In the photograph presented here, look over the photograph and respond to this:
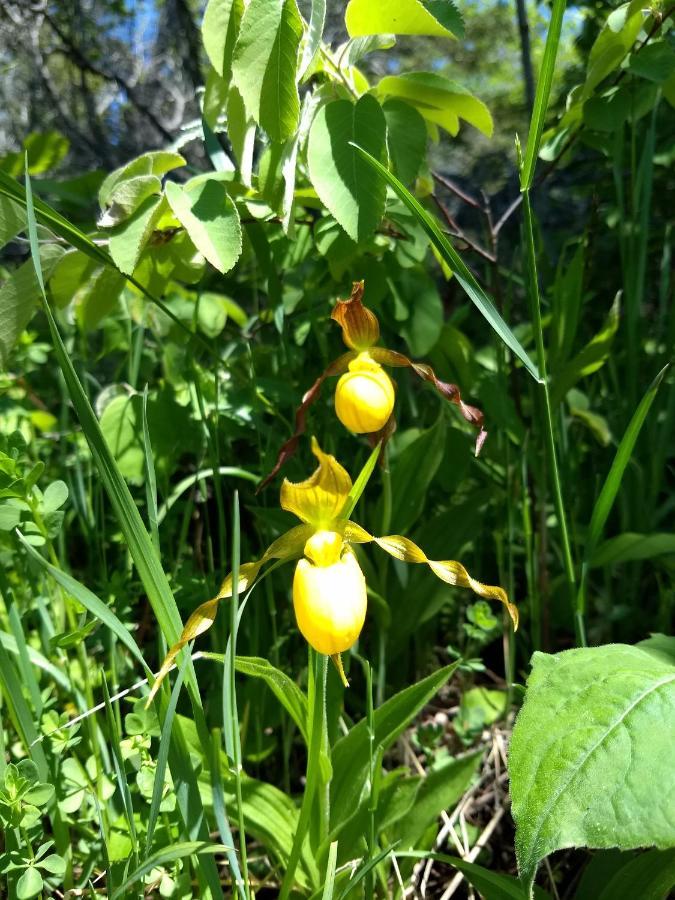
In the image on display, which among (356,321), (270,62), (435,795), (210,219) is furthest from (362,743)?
(270,62)

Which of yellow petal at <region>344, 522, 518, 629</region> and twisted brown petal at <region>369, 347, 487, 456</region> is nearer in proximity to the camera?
yellow petal at <region>344, 522, 518, 629</region>

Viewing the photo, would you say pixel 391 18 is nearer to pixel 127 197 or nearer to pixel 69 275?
pixel 127 197

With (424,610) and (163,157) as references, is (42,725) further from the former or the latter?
(163,157)

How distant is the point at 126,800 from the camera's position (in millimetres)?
666

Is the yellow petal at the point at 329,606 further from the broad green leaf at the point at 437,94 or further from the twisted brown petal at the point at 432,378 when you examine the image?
the broad green leaf at the point at 437,94

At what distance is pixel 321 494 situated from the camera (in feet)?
2.29

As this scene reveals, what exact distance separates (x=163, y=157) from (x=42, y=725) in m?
0.69

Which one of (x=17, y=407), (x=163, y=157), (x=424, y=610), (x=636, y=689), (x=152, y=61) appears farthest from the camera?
(x=152, y=61)

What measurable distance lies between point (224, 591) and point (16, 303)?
45 cm

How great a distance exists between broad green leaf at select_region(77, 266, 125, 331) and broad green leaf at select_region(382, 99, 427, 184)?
0.38 meters

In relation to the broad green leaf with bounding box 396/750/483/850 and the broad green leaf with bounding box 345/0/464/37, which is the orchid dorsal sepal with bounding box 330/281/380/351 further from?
the broad green leaf with bounding box 396/750/483/850

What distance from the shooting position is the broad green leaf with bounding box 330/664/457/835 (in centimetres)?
78

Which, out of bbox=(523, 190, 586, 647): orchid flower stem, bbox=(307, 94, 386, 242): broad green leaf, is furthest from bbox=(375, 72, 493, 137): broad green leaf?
bbox=(523, 190, 586, 647): orchid flower stem

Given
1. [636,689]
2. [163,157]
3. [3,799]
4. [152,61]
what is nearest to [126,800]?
[3,799]
